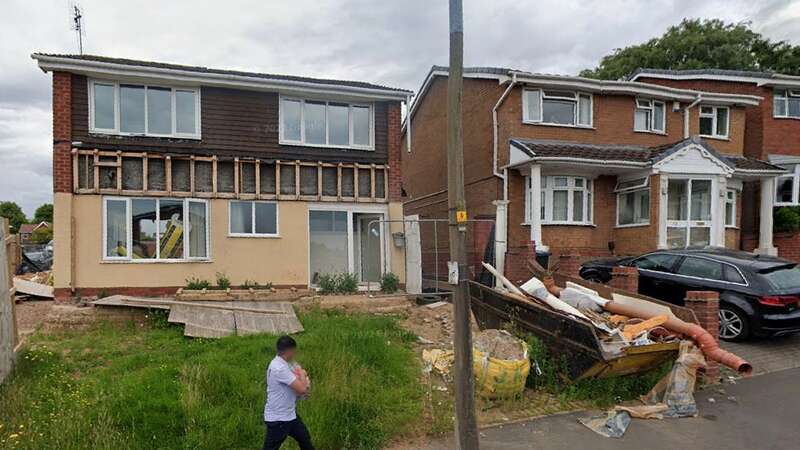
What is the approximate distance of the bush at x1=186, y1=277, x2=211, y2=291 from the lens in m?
11.5

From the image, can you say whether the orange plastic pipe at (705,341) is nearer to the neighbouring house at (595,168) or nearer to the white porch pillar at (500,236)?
the white porch pillar at (500,236)

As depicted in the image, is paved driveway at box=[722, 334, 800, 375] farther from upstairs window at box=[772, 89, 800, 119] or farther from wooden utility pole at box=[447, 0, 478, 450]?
upstairs window at box=[772, 89, 800, 119]

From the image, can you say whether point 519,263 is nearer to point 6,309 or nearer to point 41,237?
point 6,309

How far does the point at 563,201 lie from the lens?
1557 cm

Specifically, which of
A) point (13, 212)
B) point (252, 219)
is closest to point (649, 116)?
point (252, 219)

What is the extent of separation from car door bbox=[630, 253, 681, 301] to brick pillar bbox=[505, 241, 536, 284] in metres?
2.61

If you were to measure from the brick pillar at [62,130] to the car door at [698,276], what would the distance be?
13.6m

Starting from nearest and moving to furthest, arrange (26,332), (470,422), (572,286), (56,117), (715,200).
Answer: (470,422)
(572,286)
(26,332)
(56,117)
(715,200)

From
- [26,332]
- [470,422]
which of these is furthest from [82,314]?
[470,422]

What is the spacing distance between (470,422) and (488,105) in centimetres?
1327

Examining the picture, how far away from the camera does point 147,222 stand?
11695 millimetres

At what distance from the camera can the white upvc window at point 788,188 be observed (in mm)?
18750

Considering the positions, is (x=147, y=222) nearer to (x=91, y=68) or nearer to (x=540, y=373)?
(x=91, y=68)

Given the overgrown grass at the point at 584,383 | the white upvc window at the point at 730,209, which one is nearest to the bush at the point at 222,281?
the overgrown grass at the point at 584,383
